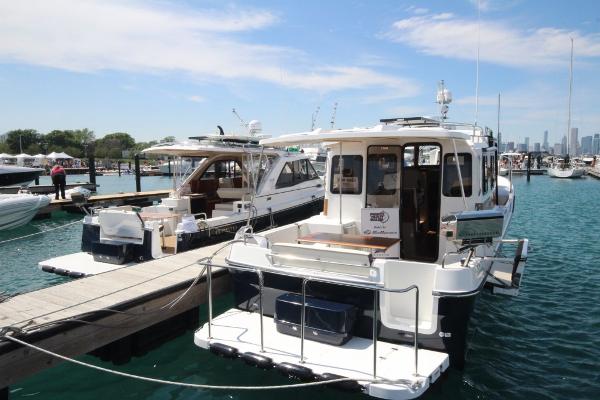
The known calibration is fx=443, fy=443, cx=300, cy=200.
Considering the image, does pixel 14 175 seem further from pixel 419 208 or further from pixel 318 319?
pixel 318 319

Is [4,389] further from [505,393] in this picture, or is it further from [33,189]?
[33,189]

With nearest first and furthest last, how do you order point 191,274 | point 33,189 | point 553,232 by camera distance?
point 191,274
point 553,232
point 33,189

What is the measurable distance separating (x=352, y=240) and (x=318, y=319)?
1667 millimetres

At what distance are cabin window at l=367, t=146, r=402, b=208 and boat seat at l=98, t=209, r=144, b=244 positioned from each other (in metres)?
4.60

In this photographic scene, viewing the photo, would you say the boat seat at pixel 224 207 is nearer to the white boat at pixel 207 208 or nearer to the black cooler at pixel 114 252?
the white boat at pixel 207 208

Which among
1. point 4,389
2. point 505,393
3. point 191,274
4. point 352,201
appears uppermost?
point 352,201

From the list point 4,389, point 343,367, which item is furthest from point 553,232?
point 4,389

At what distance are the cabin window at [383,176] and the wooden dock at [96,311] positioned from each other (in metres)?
2.80

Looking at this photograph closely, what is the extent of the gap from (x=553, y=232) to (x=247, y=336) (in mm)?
14378

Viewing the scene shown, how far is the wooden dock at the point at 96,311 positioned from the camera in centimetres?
463

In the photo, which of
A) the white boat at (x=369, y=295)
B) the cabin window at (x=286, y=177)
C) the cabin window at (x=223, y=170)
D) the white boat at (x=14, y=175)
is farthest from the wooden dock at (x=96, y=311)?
the white boat at (x=14, y=175)

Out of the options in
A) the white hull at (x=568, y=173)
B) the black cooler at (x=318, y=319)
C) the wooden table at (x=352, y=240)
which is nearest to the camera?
the black cooler at (x=318, y=319)

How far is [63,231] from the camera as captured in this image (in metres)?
16.6

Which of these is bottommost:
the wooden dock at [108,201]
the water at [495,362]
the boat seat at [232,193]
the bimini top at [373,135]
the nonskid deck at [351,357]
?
the water at [495,362]
